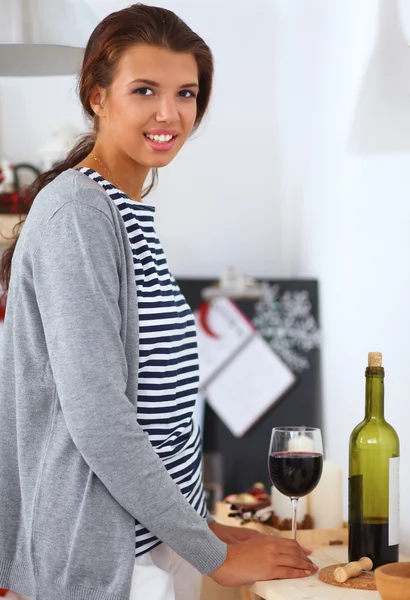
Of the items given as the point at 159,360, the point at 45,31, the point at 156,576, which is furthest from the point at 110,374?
the point at 45,31

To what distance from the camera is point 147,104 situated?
3.76 feet

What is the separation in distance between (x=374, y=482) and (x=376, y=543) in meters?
0.08

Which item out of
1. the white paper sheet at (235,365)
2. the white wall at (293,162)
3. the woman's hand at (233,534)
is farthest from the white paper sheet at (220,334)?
the woman's hand at (233,534)

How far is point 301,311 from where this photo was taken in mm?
2338

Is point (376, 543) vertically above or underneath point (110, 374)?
underneath

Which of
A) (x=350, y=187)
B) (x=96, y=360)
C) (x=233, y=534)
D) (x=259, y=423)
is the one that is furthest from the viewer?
(x=259, y=423)

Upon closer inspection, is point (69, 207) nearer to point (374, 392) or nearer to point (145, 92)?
point (145, 92)

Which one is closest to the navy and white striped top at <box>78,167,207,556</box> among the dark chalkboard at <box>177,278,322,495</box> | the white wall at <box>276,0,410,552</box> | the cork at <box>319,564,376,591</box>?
the cork at <box>319,564,376,591</box>

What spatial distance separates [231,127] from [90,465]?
5.44 feet

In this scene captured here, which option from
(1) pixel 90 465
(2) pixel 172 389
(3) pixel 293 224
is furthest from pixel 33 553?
(3) pixel 293 224

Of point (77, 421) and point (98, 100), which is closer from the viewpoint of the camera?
point (77, 421)

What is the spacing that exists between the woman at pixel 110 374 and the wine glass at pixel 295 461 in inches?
3.2

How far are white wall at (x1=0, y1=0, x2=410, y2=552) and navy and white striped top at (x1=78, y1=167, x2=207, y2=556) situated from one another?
1.79 ft

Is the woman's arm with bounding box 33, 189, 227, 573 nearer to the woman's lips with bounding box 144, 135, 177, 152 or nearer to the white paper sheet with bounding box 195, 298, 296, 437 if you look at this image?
the woman's lips with bounding box 144, 135, 177, 152
